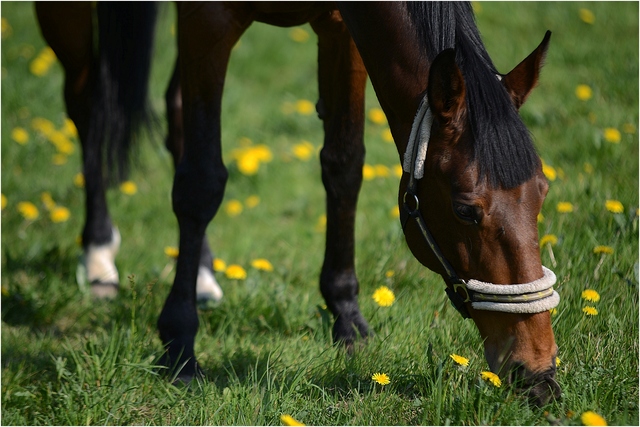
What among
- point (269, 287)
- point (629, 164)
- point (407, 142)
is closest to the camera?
point (407, 142)

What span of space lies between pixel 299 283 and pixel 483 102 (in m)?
1.93

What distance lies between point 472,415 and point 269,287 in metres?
1.63

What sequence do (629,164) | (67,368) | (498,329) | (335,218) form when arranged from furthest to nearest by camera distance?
(629,164) → (335,218) → (67,368) → (498,329)

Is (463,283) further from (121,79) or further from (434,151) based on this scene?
(121,79)

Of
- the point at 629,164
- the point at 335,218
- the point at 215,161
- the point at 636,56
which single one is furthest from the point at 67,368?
the point at 636,56

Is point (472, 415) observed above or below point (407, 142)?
below

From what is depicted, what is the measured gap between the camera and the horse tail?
12.9 ft

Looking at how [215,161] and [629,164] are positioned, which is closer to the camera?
[215,161]

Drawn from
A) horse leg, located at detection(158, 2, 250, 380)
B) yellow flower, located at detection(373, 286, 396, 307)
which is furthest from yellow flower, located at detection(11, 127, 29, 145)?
yellow flower, located at detection(373, 286, 396, 307)

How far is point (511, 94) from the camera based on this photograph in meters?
2.18

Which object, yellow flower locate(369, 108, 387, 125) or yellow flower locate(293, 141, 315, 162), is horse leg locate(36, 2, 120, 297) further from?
yellow flower locate(369, 108, 387, 125)

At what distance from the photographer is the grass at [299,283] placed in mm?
2281

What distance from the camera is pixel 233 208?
15.3 feet

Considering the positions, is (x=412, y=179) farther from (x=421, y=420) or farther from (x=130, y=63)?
(x=130, y=63)
